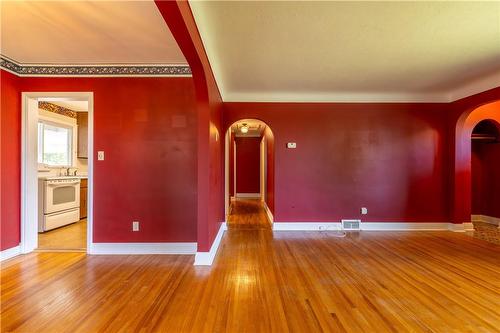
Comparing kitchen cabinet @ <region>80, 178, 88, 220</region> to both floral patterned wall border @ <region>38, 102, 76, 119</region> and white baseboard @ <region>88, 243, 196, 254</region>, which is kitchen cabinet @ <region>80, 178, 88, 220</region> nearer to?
floral patterned wall border @ <region>38, 102, 76, 119</region>

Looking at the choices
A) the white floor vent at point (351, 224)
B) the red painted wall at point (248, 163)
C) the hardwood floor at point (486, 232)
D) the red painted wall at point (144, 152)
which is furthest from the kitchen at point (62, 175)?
the hardwood floor at point (486, 232)

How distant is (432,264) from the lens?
111 inches

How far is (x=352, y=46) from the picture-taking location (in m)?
2.74

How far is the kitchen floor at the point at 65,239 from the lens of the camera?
3.37 metres

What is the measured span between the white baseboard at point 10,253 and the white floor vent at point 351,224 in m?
5.19

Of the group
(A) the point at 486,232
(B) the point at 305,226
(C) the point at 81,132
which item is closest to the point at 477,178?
(A) the point at 486,232

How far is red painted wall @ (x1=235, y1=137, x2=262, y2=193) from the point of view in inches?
377

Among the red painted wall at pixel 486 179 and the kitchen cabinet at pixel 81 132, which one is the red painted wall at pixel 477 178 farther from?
the kitchen cabinet at pixel 81 132

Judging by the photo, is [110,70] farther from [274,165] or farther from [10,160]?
[274,165]

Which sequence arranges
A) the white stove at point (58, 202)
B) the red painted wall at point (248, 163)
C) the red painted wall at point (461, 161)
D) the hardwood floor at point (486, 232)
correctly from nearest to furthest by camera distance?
the hardwood floor at point (486, 232) → the white stove at point (58, 202) → the red painted wall at point (461, 161) → the red painted wall at point (248, 163)

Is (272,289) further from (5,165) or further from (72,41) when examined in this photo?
(5,165)

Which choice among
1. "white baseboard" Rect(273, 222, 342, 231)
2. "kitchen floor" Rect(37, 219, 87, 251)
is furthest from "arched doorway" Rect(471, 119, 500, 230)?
"kitchen floor" Rect(37, 219, 87, 251)

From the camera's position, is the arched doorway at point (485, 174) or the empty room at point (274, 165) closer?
the empty room at point (274, 165)

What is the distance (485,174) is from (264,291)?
600 centimetres
